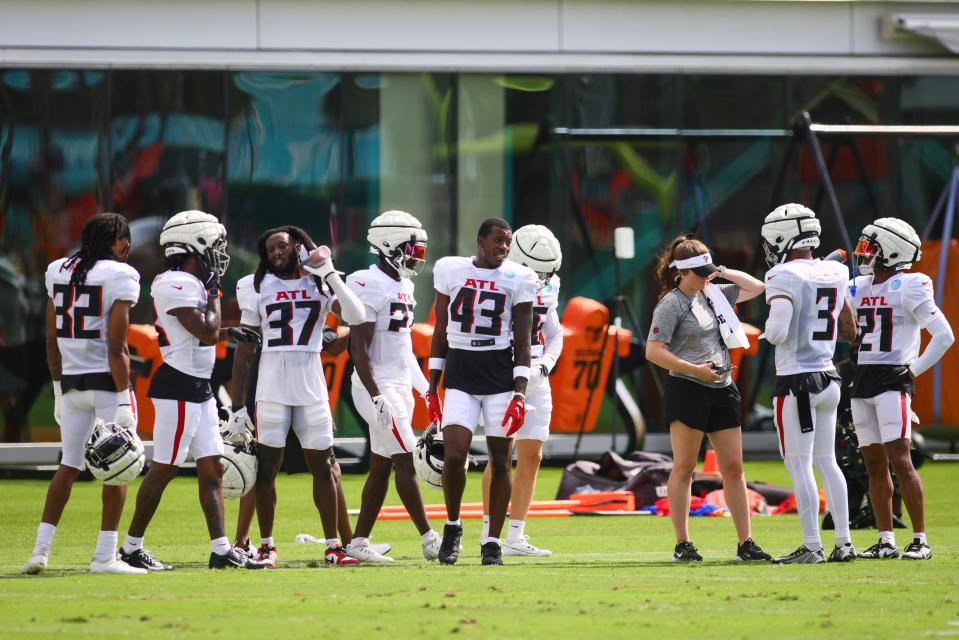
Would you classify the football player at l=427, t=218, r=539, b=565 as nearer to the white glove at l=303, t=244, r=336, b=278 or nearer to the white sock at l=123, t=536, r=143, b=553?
the white glove at l=303, t=244, r=336, b=278

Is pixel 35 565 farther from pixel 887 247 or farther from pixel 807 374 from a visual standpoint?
pixel 887 247

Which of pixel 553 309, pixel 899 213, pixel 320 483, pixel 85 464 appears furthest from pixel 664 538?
pixel 899 213

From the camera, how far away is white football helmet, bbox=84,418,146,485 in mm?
9133

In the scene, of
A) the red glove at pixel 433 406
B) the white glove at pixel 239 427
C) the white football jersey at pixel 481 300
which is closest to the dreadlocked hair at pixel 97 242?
the white glove at pixel 239 427

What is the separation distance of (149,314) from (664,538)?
33.0 feet

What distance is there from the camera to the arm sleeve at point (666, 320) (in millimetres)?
10070

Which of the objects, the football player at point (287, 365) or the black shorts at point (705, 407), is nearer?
the football player at point (287, 365)

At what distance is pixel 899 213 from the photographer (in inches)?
886

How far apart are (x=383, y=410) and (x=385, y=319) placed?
0.63 meters

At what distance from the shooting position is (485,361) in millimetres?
9906

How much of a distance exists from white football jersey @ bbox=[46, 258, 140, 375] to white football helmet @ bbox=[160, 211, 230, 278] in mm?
355

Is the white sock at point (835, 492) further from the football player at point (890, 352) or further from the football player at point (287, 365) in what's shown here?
the football player at point (287, 365)

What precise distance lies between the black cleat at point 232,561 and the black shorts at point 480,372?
5.07ft

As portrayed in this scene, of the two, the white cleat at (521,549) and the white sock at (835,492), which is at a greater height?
the white sock at (835,492)
